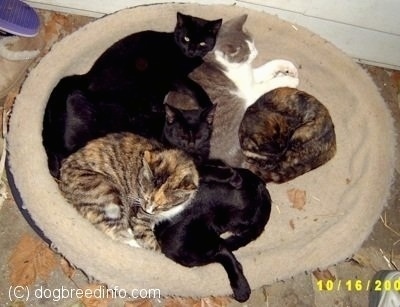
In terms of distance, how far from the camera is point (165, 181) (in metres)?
2.07

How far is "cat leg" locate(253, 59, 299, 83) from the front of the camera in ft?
9.43

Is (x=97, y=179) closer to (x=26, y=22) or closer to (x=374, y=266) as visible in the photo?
(x=26, y=22)

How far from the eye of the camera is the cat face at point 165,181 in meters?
2.07

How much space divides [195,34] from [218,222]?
93 centimetres

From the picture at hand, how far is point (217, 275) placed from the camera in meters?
2.39

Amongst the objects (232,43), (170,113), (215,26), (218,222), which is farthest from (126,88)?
(218,222)

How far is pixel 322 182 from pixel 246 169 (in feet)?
2.01

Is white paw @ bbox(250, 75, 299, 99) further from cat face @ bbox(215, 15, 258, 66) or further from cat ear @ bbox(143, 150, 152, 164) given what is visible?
cat ear @ bbox(143, 150, 152, 164)

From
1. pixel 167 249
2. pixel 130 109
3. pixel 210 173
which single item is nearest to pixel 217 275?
pixel 167 249

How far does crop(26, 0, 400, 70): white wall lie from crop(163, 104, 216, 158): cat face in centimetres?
88

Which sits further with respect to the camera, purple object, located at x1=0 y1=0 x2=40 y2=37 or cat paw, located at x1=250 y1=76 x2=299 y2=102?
cat paw, located at x1=250 y1=76 x2=299 y2=102

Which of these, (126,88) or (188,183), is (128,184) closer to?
(188,183)

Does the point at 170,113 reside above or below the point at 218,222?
above

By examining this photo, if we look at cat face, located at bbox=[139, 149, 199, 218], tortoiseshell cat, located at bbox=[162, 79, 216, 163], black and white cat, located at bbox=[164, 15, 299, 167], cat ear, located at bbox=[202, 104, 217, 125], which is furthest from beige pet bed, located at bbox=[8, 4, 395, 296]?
cat ear, located at bbox=[202, 104, 217, 125]
